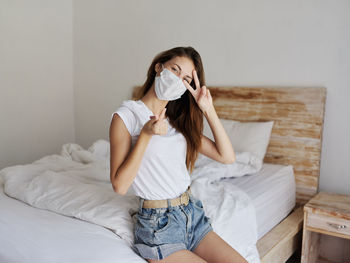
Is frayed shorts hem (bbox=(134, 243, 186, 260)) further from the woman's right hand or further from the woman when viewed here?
the woman's right hand

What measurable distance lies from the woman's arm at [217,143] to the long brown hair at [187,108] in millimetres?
57

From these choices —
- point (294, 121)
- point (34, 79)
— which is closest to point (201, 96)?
point (294, 121)

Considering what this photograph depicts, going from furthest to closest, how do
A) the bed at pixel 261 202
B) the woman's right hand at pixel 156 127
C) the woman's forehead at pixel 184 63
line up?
the woman's forehead at pixel 184 63 → the bed at pixel 261 202 → the woman's right hand at pixel 156 127

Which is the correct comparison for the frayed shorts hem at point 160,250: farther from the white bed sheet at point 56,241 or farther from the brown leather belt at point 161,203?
the brown leather belt at point 161,203

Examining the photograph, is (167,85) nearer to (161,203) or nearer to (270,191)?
(161,203)

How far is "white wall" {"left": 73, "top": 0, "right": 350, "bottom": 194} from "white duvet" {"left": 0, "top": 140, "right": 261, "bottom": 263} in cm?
82

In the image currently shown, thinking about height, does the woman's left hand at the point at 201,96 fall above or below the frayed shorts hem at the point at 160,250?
Result: above

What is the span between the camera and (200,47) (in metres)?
2.93

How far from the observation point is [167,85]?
4.16 feet

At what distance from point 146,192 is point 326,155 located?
1.64 meters

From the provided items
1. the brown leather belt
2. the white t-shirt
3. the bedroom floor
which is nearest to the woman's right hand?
the white t-shirt

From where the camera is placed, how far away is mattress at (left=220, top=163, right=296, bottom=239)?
6.18 ft

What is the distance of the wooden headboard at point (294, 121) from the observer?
7.72 feet

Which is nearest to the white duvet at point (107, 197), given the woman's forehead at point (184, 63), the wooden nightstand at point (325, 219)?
the wooden nightstand at point (325, 219)
